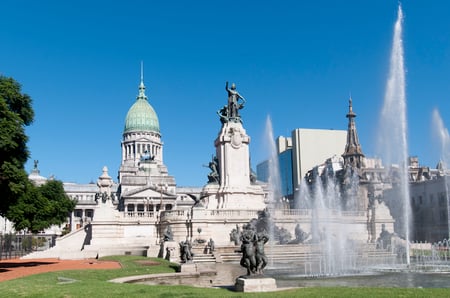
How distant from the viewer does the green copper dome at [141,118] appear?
139000mm

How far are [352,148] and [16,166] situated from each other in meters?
93.5

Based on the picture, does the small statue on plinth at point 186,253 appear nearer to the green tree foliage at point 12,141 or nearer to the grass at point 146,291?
the grass at point 146,291

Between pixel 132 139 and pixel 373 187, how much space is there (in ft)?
234

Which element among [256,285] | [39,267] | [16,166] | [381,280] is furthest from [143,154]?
[256,285]

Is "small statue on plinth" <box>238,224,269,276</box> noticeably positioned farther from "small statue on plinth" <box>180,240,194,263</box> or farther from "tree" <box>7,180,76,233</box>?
"tree" <box>7,180,76,233</box>

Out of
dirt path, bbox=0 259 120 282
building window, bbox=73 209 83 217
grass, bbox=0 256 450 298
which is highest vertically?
building window, bbox=73 209 83 217

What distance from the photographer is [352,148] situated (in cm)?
11275

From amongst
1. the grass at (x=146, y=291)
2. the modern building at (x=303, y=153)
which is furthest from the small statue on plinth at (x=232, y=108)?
the modern building at (x=303, y=153)

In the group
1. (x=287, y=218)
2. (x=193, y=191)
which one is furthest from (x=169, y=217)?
(x=193, y=191)

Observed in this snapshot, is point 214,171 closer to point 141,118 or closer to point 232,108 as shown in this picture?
point 232,108

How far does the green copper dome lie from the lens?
13900 cm

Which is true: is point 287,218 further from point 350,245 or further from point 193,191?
point 193,191

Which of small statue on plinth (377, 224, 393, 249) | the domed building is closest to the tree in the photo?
small statue on plinth (377, 224, 393, 249)

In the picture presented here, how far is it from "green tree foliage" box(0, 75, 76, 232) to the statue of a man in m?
24.0
